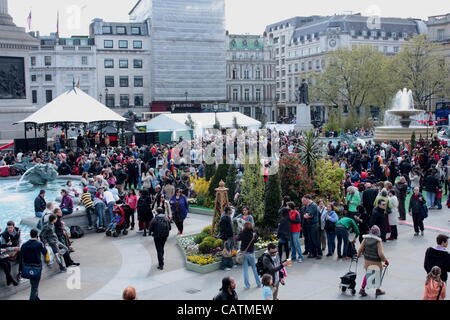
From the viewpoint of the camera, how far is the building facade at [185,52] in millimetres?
72312

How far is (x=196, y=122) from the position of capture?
40969 millimetres

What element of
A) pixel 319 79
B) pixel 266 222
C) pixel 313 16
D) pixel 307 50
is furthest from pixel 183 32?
pixel 266 222

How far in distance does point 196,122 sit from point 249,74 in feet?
169

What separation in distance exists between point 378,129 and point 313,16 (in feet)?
218

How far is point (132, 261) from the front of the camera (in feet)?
43.5

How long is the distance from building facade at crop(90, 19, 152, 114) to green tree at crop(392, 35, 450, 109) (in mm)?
33590

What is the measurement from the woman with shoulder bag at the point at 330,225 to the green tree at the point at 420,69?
53.5 meters

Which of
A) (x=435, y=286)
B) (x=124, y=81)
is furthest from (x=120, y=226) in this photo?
(x=124, y=81)

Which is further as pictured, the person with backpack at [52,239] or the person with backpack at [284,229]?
the person with backpack at [284,229]

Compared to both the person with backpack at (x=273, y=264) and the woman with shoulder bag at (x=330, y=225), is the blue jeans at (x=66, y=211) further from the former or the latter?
the person with backpack at (x=273, y=264)

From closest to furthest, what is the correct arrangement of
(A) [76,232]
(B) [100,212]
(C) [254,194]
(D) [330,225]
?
(D) [330,225] → (C) [254,194] → (A) [76,232] → (B) [100,212]

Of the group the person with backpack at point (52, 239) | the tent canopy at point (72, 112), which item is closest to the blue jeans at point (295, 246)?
the person with backpack at point (52, 239)

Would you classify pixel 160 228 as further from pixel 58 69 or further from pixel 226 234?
pixel 58 69

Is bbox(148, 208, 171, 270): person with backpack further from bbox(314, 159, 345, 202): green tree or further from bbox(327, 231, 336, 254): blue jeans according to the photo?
bbox(314, 159, 345, 202): green tree
